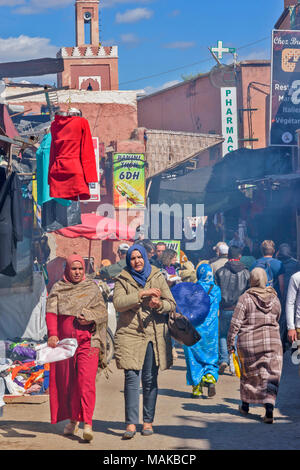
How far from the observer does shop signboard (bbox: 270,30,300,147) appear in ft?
63.9

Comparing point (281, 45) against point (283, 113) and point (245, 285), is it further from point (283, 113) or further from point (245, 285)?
point (245, 285)

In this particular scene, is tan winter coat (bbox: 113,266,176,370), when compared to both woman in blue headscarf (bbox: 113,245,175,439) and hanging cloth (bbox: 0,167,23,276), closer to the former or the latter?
woman in blue headscarf (bbox: 113,245,175,439)

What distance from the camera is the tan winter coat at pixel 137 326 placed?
7348mm

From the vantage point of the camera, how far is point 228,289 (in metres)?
11.6

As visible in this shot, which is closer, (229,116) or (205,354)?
(205,354)

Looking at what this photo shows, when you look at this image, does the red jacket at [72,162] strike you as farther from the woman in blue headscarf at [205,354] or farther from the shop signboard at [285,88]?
the shop signboard at [285,88]

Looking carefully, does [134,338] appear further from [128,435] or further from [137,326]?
[128,435]

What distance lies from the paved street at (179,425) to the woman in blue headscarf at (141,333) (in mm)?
309

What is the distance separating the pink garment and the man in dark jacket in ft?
13.8

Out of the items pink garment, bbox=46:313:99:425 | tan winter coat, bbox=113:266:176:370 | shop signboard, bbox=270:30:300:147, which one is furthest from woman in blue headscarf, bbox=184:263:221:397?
shop signboard, bbox=270:30:300:147

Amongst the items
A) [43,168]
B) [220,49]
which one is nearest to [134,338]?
[43,168]

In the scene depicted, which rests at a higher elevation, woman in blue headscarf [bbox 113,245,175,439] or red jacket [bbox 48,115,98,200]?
red jacket [bbox 48,115,98,200]

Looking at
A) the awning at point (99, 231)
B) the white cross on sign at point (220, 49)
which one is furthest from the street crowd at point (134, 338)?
the white cross on sign at point (220, 49)

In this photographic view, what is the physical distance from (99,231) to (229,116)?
17.2 metres
